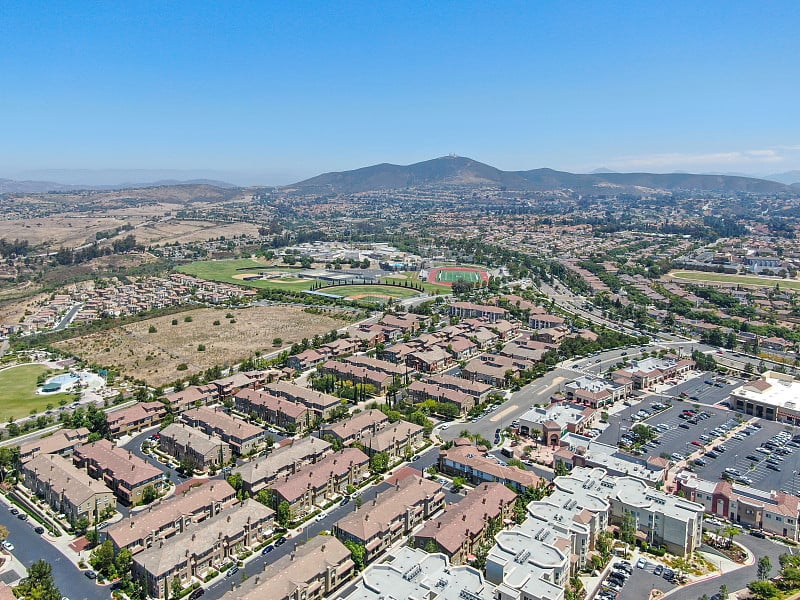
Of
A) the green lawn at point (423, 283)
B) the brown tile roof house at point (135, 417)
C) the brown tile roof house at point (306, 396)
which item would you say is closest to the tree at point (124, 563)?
the brown tile roof house at point (135, 417)

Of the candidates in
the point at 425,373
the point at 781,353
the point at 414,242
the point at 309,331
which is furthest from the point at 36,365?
the point at 414,242

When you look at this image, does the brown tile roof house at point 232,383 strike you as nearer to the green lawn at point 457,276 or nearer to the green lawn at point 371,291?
the green lawn at point 371,291

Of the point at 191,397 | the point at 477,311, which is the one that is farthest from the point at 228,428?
the point at 477,311

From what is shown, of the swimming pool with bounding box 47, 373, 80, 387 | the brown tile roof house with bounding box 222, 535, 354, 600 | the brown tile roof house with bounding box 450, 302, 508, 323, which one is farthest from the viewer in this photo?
the brown tile roof house with bounding box 450, 302, 508, 323

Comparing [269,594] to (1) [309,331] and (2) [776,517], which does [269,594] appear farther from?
(1) [309,331]

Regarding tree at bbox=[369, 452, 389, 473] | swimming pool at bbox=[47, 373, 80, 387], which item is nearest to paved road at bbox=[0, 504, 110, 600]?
tree at bbox=[369, 452, 389, 473]

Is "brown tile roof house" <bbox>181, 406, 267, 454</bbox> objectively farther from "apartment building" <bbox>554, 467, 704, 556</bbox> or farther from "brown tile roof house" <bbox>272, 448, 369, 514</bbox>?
"apartment building" <bbox>554, 467, 704, 556</bbox>

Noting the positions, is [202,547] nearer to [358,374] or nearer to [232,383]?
[232,383]
